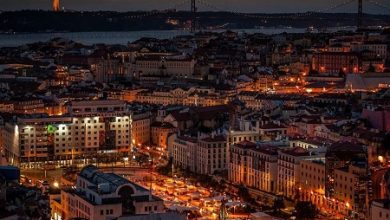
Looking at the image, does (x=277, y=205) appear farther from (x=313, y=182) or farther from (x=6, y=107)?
(x=6, y=107)

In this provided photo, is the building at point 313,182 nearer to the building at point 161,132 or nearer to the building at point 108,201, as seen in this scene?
the building at point 108,201

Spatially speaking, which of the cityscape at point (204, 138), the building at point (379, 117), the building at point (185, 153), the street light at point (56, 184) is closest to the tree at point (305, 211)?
the cityscape at point (204, 138)

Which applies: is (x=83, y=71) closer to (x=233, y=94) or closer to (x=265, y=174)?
(x=233, y=94)

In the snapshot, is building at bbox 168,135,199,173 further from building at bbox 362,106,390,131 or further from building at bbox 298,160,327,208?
building at bbox 362,106,390,131

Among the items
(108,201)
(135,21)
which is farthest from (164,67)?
(135,21)

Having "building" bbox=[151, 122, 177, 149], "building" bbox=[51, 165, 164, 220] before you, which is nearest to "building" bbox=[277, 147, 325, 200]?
"building" bbox=[51, 165, 164, 220]
